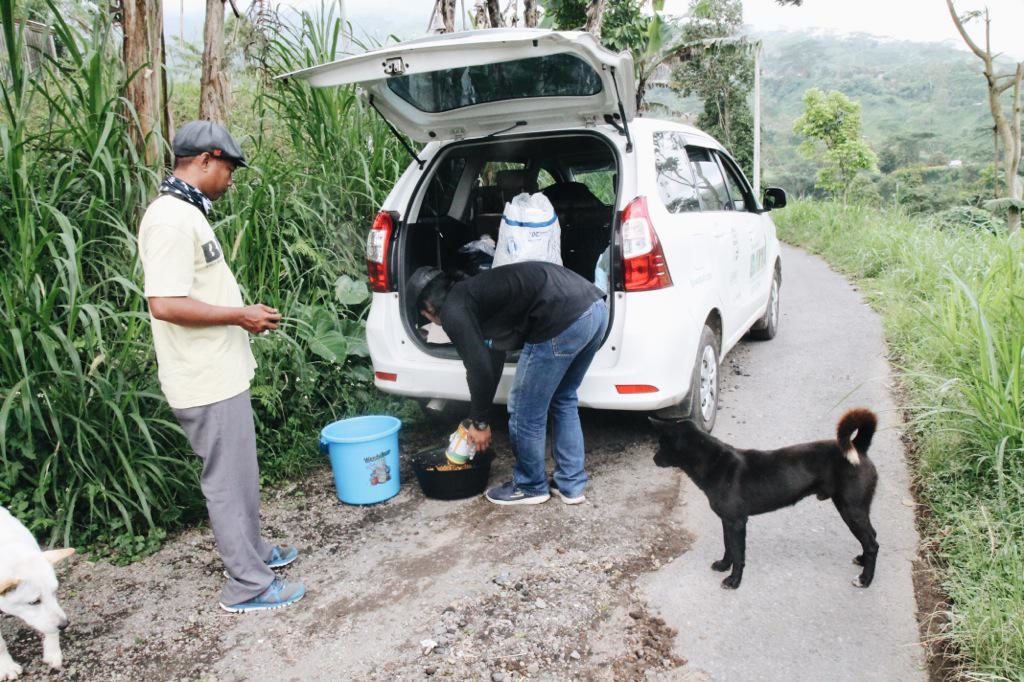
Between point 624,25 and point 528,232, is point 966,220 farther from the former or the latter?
→ point 528,232

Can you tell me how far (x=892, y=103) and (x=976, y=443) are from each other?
10227 centimetres

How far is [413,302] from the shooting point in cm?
380

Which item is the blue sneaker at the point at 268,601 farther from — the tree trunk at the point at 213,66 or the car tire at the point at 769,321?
the car tire at the point at 769,321

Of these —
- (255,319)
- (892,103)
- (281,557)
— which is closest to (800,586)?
(281,557)

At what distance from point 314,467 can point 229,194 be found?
1.72 metres

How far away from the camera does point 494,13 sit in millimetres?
7996

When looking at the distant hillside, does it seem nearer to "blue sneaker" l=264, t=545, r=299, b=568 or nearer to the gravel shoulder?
the gravel shoulder

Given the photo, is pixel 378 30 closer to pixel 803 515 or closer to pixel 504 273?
pixel 504 273

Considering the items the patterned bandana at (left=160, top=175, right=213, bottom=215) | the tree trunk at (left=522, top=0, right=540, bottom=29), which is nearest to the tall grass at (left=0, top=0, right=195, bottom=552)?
the patterned bandana at (left=160, top=175, right=213, bottom=215)

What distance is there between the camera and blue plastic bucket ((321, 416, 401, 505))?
3428 millimetres

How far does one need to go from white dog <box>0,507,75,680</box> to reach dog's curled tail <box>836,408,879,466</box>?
271cm

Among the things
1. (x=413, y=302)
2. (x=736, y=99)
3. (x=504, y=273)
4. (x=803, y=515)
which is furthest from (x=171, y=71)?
(x=736, y=99)

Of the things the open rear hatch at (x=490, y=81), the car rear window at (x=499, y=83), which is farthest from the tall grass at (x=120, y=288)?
the car rear window at (x=499, y=83)

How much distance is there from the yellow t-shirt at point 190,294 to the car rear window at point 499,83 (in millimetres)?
1471
